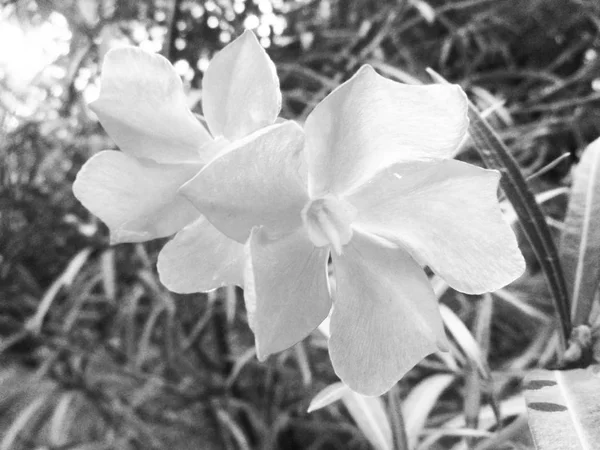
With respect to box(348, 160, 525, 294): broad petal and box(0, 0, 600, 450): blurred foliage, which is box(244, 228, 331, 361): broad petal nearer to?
box(348, 160, 525, 294): broad petal

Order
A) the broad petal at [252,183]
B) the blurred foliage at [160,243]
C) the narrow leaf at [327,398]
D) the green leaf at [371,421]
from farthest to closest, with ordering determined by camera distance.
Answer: the blurred foliage at [160,243], the green leaf at [371,421], the narrow leaf at [327,398], the broad petal at [252,183]

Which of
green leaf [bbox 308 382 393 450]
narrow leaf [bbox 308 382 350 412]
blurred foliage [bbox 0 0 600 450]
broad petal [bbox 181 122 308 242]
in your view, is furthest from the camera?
blurred foliage [bbox 0 0 600 450]

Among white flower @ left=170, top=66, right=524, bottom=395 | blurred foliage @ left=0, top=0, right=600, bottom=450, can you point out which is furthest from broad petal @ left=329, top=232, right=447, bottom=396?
blurred foliage @ left=0, top=0, right=600, bottom=450

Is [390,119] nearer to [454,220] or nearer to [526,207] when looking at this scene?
[454,220]

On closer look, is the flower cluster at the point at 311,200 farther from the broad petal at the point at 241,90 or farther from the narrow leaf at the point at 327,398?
the narrow leaf at the point at 327,398

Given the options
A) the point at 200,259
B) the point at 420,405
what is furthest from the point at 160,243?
the point at 200,259

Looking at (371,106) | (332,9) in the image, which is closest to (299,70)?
(332,9)

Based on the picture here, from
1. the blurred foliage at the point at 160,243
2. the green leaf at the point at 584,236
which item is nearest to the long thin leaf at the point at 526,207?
the green leaf at the point at 584,236

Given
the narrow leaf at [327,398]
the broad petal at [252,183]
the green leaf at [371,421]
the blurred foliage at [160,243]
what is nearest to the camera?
the broad petal at [252,183]
